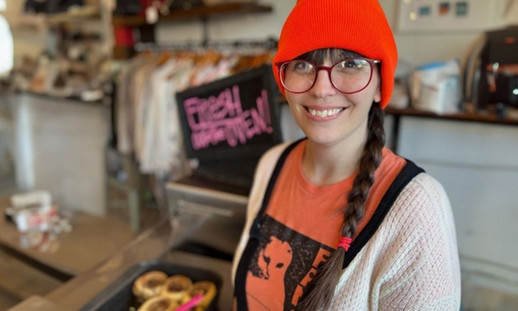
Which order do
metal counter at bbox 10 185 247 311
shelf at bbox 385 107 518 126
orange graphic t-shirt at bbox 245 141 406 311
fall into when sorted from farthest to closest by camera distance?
shelf at bbox 385 107 518 126
metal counter at bbox 10 185 247 311
orange graphic t-shirt at bbox 245 141 406 311

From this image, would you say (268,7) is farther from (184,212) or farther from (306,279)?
(306,279)

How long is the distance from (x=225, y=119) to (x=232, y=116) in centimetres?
3

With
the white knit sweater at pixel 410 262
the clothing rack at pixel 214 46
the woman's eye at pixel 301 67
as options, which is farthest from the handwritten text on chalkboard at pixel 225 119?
the clothing rack at pixel 214 46

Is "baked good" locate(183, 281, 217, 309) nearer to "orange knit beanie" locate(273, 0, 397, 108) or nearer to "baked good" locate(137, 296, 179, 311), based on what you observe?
"baked good" locate(137, 296, 179, 311)

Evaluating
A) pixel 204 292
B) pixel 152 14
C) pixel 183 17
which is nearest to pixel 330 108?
pixel 204 292

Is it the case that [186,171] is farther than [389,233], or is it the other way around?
[186,171]

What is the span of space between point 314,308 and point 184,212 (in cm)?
75

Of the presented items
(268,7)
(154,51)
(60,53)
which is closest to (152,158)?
(154,51)

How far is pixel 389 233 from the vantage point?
2.12 ft

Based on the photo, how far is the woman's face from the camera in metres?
0.67

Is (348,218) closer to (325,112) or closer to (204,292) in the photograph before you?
(325,112)

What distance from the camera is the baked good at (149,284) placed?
2.97 feet

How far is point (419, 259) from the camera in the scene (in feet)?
2.02

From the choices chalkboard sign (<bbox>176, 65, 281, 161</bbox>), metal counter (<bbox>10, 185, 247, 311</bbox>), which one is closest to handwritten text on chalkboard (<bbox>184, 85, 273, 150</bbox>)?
chalkboard sign (<bbox>176, 65, 281, 161</bbox>)
